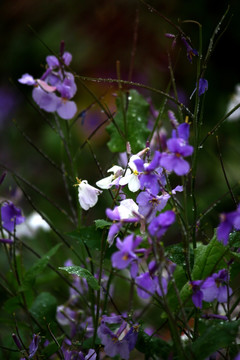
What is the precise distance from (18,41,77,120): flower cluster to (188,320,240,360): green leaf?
0.50 meters

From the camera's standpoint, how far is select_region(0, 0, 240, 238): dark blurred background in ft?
7.21

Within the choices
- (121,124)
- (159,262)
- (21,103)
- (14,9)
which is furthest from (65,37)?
(159,262)

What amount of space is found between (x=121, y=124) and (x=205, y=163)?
1390 mm

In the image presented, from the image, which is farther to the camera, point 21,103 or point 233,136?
point 21,103

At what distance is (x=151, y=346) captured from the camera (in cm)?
77

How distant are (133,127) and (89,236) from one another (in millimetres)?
270

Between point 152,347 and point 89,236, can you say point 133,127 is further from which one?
point 152,347

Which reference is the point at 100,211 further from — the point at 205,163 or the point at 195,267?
the point at 195,267

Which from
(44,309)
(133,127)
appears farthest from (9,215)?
(133,127)

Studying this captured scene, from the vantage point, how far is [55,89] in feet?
3.00

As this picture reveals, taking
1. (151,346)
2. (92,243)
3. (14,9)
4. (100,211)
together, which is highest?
(14,9)

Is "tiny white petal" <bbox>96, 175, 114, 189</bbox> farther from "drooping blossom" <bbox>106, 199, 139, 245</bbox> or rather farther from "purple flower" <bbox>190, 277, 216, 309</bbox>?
"purple flower" <bbox>190, 277, 216, 309</bbox>

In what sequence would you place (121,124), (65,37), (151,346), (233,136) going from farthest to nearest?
1. (65,37)
2. (233,136)
3. (121,124)
4. (151,346)

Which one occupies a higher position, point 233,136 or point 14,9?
point 14,9
